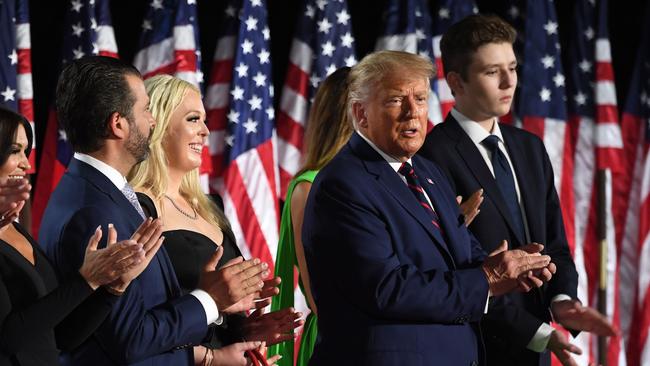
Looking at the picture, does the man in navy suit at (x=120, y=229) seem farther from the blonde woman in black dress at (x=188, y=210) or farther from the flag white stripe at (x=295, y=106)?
the flag white stripe at (x=295, y=106)

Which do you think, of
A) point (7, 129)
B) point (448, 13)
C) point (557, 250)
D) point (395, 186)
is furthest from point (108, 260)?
point (448, 13)

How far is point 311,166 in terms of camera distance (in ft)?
11.3

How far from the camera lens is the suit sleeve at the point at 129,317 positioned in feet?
7.74

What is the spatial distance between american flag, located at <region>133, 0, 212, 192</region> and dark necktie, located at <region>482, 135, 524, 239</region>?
6.96ft

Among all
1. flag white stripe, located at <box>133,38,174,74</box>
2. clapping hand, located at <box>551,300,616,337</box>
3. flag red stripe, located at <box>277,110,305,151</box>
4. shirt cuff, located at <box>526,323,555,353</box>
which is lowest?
shirt cuff, located at <box>526,323,555,353</box>

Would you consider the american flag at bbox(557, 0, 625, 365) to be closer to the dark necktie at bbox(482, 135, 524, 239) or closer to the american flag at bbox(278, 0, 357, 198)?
the american flag at bbox(278, 0, 357, 198)

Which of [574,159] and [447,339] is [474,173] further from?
[574,159]

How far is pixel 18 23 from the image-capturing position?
4.88 m

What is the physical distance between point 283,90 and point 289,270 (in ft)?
7.61

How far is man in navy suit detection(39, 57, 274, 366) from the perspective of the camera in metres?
2.38

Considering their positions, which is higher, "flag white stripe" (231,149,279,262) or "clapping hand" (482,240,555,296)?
"flag white stripe" (231,149,279,262)

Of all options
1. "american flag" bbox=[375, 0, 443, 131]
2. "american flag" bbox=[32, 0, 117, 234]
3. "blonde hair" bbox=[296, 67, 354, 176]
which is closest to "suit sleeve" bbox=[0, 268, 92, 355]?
"blonde hair" bbox=[296, 67, 354, 176]

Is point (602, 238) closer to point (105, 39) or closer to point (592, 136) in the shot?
point (592, 136)

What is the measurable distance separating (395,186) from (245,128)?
2754 millimetres
